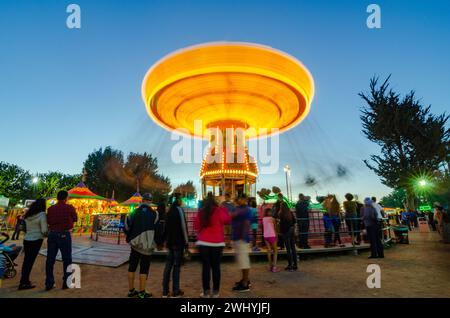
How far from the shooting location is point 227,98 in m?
13.1

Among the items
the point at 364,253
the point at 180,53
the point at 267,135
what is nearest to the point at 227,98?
the point at 180,53

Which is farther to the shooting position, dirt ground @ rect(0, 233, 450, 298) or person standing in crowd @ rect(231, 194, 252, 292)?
person standing in crowd @ rect(231, 194, 252, 292)

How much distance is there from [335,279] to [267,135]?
13923 mm

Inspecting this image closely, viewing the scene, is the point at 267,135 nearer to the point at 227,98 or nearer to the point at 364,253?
the point at 227,98

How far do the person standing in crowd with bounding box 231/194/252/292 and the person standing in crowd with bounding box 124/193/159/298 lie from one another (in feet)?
4.63

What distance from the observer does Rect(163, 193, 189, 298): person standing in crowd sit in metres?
4.17

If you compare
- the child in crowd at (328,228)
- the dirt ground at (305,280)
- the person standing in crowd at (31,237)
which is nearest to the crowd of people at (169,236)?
the person standing in crowd at (31,237)

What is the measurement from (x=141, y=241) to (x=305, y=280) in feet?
10.7

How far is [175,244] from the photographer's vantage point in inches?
165

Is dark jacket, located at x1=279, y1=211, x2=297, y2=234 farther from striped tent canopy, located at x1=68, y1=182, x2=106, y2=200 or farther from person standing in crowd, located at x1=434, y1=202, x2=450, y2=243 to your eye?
striped tent canopy, located at x1=68, y1=182, x2=106, y2=200

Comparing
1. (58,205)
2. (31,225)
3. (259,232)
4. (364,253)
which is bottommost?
(364,253)

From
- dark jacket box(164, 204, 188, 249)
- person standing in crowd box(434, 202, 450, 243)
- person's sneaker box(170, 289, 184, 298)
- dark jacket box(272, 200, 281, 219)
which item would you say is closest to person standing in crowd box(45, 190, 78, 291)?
dark jacket box(164, 204, 188, 249)

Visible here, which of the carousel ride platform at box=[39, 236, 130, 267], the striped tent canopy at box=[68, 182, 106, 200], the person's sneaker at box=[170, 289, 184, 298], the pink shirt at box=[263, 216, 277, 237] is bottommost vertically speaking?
the carousel ride platform at box=[39, 236, 130, 267]

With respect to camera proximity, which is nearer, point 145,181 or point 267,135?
point 267,135
